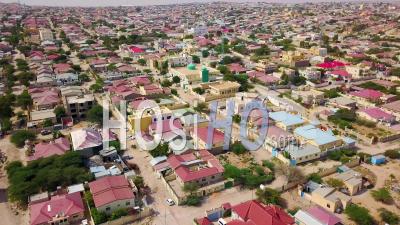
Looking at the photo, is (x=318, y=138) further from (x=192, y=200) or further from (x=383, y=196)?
(x=192, y=200)

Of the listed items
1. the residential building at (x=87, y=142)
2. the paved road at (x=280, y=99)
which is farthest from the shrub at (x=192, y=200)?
the paved road at (x=280, y=99)

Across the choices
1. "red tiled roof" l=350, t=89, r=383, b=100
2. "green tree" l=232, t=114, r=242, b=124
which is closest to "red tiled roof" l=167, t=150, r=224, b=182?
"green tree" l=232, t=114, r=242, b=124

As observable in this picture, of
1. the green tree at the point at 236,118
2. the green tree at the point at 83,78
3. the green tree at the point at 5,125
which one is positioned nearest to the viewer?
the green tree at the point at 5,125

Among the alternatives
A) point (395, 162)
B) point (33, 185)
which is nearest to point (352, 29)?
point (395, 162)

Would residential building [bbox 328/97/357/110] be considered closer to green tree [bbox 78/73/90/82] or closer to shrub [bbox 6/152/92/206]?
shrub [bbox 6/152/92/206]

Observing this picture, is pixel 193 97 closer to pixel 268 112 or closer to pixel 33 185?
pixel 268 112

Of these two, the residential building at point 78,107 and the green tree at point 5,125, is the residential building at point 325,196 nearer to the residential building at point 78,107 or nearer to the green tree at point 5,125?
the residential building at point 78,107
